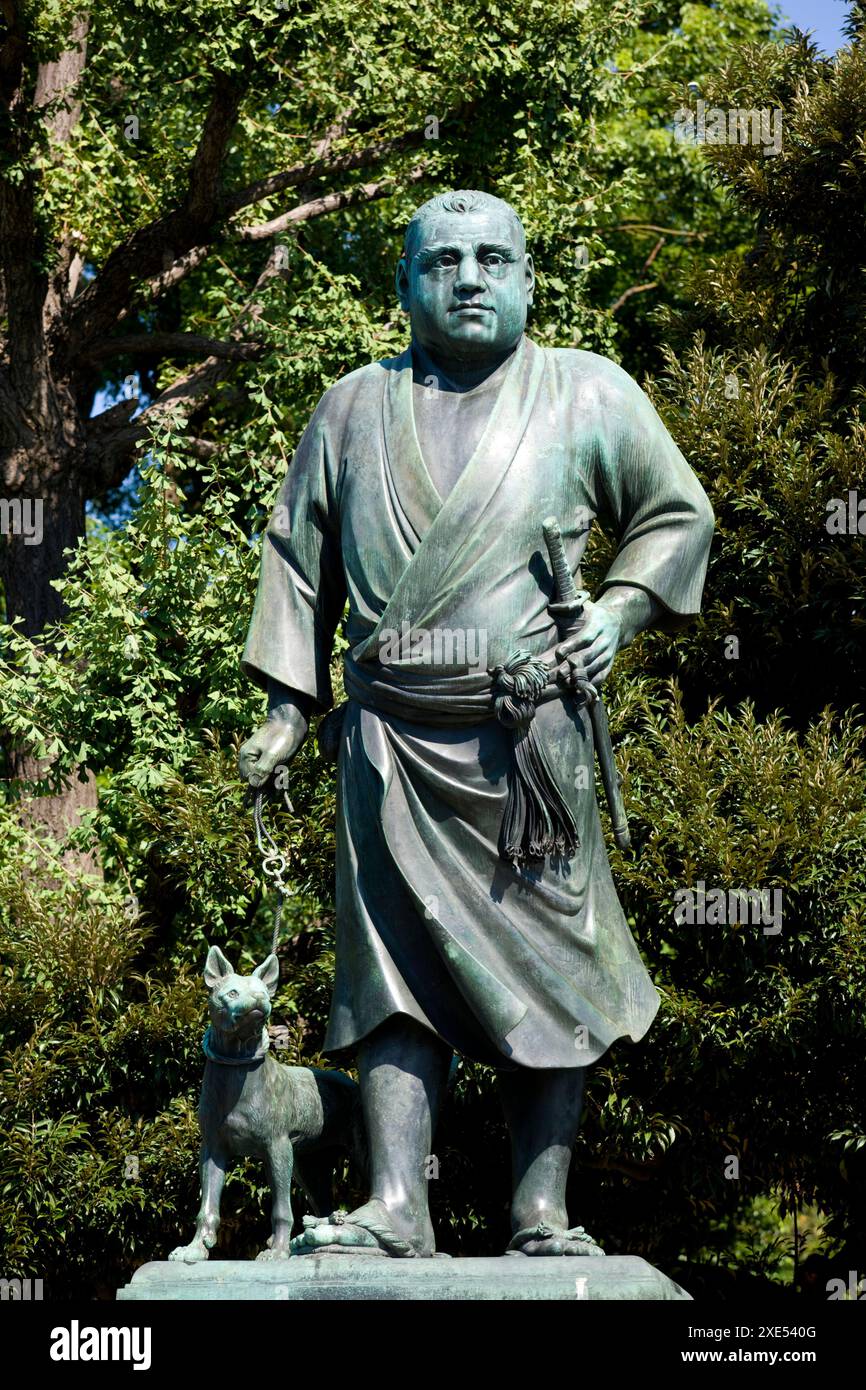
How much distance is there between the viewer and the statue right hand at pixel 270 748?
6.98 meters

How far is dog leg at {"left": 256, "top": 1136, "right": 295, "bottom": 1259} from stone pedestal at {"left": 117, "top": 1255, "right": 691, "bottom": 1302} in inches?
16.4

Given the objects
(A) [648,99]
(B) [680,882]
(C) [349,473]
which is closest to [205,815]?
(B) [680,882]

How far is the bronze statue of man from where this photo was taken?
6.66 meters

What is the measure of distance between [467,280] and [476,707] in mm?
1348

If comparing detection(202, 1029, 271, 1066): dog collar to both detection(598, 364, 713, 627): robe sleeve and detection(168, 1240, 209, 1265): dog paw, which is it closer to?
detection(168, 1240, 209, 1265): dog paw

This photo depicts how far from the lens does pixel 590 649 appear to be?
675 cm

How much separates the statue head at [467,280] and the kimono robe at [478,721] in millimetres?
176

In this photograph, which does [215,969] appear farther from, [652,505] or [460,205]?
[460,205]

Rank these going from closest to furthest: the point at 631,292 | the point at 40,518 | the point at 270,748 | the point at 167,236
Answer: the point at 270,748, the point at 40,518, the point at 167,236, the point at 631,292

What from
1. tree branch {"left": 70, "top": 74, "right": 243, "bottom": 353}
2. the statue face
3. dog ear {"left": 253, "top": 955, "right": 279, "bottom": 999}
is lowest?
dog ear {"left": 253, "top": 955, "right": 279, "bottom": 999}

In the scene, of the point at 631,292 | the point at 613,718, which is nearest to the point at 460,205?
the point at 613,718

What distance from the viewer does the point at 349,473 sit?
7078mm

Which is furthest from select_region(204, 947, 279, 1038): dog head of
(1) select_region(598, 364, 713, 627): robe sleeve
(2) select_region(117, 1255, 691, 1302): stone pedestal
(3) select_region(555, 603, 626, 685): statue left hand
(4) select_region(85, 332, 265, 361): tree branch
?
(4) select_region(85, 332, 265, 361): tree branch
